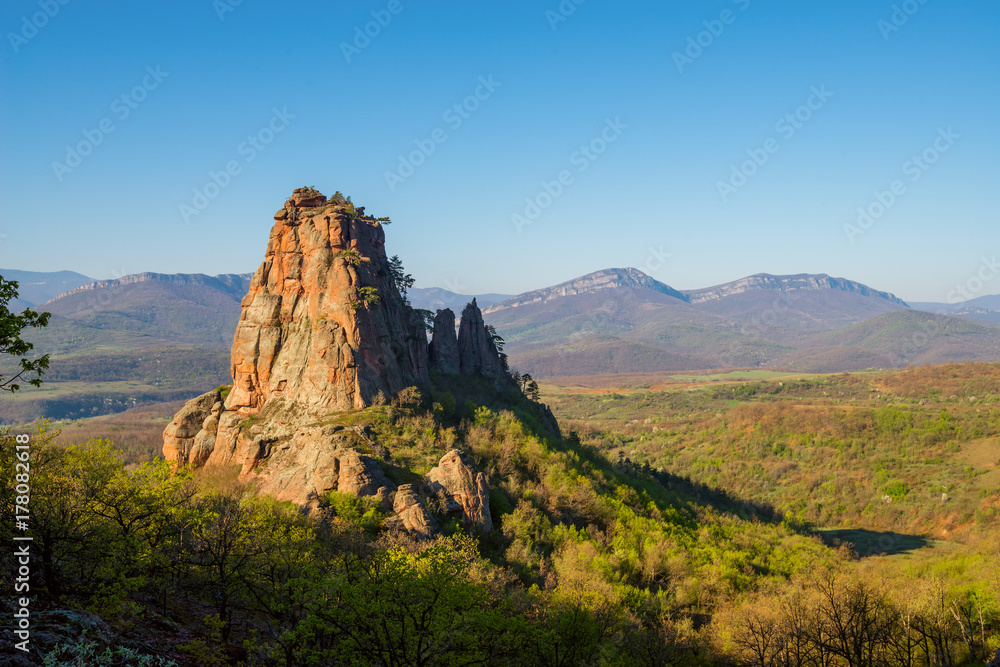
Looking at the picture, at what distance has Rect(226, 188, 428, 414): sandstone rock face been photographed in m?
59.4

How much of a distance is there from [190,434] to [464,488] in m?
35.8

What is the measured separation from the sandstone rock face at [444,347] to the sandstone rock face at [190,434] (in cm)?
3132

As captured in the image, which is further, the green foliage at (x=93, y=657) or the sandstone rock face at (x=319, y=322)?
the sandstone rock face at (x=319, y=322)

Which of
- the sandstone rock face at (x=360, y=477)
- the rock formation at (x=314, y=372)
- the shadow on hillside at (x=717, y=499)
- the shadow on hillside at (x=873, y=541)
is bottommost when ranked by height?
the shadow on hillside at (x=873, y=541)

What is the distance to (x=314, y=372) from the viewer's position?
5959 centimetres

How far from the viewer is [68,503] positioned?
24.1 metres

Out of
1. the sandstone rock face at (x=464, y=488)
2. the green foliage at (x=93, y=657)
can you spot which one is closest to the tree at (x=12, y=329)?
the green foliage at (x=93, y=657)

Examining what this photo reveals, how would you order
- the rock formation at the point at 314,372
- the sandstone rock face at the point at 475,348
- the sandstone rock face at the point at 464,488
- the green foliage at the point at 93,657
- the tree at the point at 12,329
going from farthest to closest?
1. the sandstone rock face at the point at 475,348
2. the rock formation at the point at 314,372
3. the sandstone rock face at the point at 464,488
4. the tree at the point at 12,329
5. the green foliage at the point at 93,657

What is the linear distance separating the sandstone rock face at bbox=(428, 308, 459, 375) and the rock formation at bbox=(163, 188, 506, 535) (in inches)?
397

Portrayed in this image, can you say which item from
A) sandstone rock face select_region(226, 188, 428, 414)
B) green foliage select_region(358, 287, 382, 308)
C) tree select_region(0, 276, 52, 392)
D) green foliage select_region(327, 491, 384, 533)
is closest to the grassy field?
sandstone rock face select_region(226, 188, 428, 414)

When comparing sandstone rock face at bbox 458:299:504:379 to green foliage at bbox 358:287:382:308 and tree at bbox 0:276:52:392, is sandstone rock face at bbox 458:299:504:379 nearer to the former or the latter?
green foliage at bbox 358:287:382:308

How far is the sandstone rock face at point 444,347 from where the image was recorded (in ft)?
284

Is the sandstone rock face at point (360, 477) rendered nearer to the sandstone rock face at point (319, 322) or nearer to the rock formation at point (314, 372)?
the rock formation at point (314, 372)

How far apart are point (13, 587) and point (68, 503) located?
4.11 metres
